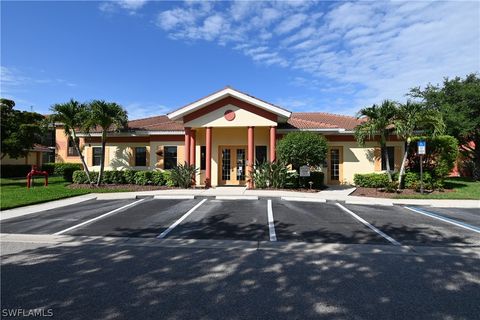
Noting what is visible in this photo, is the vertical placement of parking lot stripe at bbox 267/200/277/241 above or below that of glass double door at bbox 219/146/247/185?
below

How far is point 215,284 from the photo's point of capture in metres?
4.10

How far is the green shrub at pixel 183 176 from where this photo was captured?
16.5 m

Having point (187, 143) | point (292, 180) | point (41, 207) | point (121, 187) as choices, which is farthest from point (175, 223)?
point (121, 187)

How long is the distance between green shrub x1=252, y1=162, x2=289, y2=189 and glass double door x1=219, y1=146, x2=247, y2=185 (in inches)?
104

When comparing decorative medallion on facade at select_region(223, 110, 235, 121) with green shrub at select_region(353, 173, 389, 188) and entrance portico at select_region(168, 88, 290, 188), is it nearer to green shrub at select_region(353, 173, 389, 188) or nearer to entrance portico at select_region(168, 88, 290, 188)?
entrance portico at select_region(168, 88, 290, 188)

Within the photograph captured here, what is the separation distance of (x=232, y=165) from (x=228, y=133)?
1948 millimetres

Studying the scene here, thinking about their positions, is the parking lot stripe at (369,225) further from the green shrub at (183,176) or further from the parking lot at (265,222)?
the green shrub at (183,176)

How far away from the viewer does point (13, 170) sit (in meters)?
27.5

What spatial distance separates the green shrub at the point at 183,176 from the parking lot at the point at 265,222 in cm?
477

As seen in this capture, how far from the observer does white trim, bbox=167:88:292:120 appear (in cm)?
1648

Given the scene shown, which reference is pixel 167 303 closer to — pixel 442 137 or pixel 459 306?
pixel 459 306

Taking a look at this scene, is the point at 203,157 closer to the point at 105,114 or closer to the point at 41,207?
the point at 105,114

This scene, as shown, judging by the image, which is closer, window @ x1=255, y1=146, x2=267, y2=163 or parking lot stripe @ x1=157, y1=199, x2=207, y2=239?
parking lot stripe @ x1=157, y1=199, x2=207, y2=239

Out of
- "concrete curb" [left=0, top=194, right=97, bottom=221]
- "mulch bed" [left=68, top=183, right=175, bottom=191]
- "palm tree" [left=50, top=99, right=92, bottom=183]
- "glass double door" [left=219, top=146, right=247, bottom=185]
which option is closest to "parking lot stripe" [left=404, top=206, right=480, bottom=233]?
"glass double door" [left=219, top=146, right=247, bottom=185]
